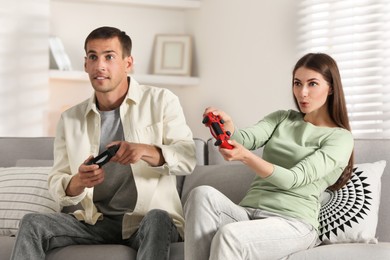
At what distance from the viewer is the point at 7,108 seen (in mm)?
4945

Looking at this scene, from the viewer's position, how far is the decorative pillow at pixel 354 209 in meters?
2.82

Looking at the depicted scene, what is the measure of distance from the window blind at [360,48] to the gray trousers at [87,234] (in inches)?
71.0

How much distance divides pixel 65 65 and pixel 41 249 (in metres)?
2.69

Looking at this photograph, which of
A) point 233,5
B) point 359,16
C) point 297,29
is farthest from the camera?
point 233,5

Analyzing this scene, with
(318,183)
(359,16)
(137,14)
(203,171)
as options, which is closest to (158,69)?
(137,14)

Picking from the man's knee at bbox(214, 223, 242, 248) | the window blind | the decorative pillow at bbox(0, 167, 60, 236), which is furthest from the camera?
the window blind

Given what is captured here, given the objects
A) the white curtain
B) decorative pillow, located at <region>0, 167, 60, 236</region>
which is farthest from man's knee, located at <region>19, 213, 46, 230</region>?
the white curtain

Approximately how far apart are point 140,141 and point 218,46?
254 cm

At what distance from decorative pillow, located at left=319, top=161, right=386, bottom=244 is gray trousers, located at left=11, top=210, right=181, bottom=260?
0.54 metres

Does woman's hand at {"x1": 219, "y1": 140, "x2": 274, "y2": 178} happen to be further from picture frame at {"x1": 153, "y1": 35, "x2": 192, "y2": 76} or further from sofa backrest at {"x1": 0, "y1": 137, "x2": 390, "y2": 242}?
picture frame at {"x1": 153, "y1": 35, "x2": 192, "y2": 76}

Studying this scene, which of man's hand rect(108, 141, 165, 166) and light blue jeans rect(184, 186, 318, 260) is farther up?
man's hand rect(108, 141, 165, 166)

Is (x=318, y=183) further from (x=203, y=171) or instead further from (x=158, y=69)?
(x=158, y=69)

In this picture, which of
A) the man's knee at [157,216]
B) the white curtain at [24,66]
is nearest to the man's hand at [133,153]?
the man's knee at [157,216]

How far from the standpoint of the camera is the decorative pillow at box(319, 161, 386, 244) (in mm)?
2816
